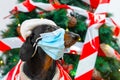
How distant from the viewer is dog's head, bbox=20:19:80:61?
1.31 m

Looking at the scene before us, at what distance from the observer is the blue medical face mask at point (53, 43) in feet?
4.33

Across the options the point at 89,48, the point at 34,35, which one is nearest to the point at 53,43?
the point at 34,35

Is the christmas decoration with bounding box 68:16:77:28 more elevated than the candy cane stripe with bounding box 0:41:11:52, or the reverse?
the christmas decoration with bounding box 68:16:77:28

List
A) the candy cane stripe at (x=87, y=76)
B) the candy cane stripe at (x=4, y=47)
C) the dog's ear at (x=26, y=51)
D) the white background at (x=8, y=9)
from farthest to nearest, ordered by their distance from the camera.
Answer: the white background at (x=8, y=9)
the candy cane stripe at (x=4, y=47)
the candy cane stripe at (x=87, y=76)
the dog's ear at (x=26, y=51)

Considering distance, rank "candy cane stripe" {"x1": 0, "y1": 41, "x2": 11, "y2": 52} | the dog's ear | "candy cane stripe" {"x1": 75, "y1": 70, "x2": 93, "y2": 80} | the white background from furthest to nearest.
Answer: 1. the white background
2. "candy cane stripe" {"x1": 0, "y1": 41, "x2": 11, "y2": 52}
3. "candy cane stripe" {"x1": 75, "y1": 70, "x2": 93, "y2": 80}
4. the dog's ear

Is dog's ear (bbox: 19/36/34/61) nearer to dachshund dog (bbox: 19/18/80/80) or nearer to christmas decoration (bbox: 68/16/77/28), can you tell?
dachshund dog (bbox: 19/18/80/80)

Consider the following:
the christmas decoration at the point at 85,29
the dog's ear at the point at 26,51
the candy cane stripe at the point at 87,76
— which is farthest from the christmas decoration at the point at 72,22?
the dog's ear at the point at 26,51

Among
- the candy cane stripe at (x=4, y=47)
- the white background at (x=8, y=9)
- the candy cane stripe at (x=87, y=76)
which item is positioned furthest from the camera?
the white background at (x=8, y=9)

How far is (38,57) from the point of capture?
1357 millimetres

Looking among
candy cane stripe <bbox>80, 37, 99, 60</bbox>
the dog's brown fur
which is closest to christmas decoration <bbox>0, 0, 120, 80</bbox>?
candy cane stripe <bbox>80, 37, 99, 60</bbox>

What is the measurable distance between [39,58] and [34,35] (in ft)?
0.28

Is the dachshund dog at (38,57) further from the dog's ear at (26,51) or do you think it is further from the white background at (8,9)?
the white background at (8,9)

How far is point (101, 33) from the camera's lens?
1.68 metres

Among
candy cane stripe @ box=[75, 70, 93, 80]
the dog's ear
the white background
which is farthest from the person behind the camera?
the white background
